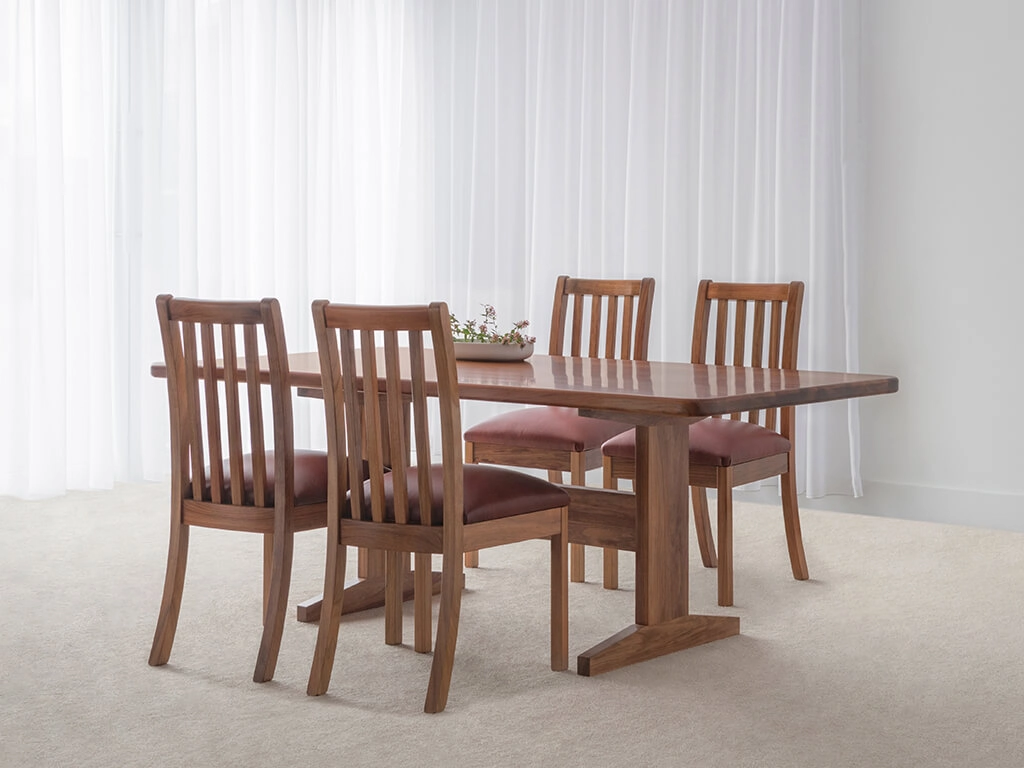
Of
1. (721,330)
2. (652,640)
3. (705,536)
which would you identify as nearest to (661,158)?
(721,330)

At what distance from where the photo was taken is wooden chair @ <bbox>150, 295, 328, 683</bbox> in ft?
9.33

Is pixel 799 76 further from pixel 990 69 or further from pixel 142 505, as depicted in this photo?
pixel 142 505

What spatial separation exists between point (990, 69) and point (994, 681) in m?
2.93

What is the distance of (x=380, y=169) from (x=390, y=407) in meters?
3.92

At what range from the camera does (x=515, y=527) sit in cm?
285

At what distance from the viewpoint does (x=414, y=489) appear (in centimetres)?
282

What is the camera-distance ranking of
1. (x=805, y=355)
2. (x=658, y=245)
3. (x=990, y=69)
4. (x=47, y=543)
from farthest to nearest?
(x=658, y=245), (x=805, y=355), (x=990, y=69), (x=47, y=543)

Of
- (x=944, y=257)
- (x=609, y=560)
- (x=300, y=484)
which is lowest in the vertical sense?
(x=609, y=560)

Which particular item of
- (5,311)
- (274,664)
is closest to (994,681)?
(274,664)

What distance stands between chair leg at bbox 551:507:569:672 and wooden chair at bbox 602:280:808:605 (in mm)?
693

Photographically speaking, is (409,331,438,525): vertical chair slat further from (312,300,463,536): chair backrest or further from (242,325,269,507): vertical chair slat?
(242,325,269,507): vertical chair slat

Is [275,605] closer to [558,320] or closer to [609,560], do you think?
[609,560]

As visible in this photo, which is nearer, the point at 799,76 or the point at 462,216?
the point at 799,76

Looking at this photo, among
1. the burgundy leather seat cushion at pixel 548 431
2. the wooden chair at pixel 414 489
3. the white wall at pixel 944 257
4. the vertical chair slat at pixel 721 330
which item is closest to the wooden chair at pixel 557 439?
the burgundy leather seat cushion at pixel 548 431
